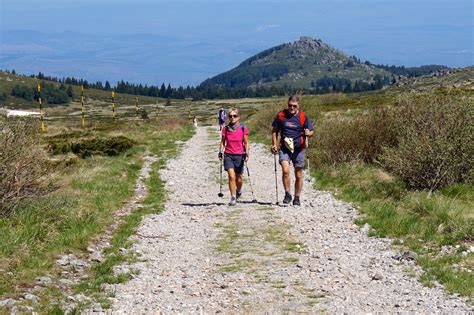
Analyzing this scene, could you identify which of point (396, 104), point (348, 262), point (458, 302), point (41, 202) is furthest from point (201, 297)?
point (396, 104)

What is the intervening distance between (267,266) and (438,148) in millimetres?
7491

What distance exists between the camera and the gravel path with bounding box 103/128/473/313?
25.2 ft

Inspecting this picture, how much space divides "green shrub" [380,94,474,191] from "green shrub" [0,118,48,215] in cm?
881

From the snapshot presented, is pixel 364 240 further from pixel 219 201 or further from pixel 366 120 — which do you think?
pixel 366 120

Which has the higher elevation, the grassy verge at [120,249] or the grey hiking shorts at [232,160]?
the grey hiking shorts at [232,160]

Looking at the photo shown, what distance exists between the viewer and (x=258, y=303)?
25.3ft

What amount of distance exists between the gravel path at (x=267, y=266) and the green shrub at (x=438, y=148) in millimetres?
2466

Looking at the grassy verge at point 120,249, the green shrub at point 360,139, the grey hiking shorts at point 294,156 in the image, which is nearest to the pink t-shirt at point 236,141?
the grey hiking shorts at point 294,156

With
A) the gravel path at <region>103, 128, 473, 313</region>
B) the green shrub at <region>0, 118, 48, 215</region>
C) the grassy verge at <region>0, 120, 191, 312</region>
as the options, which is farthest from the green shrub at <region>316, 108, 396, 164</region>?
the green shrub at <region>0, 118, 48, 215</region>

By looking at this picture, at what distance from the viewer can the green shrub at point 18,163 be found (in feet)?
38.3

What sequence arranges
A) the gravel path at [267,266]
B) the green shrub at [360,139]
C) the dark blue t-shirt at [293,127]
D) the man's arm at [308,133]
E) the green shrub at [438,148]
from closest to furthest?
the gravel path at [267,266]
the man's arm at [308,133]
the dark blue t-shirt at [293,127]
the green shrub at [438,148]
the green shrub at [360,139]

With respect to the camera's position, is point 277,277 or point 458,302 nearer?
point 458,302

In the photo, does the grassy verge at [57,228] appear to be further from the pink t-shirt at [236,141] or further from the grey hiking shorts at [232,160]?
the pink t-shirt at [236,141]

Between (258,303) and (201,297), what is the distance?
856 mm
